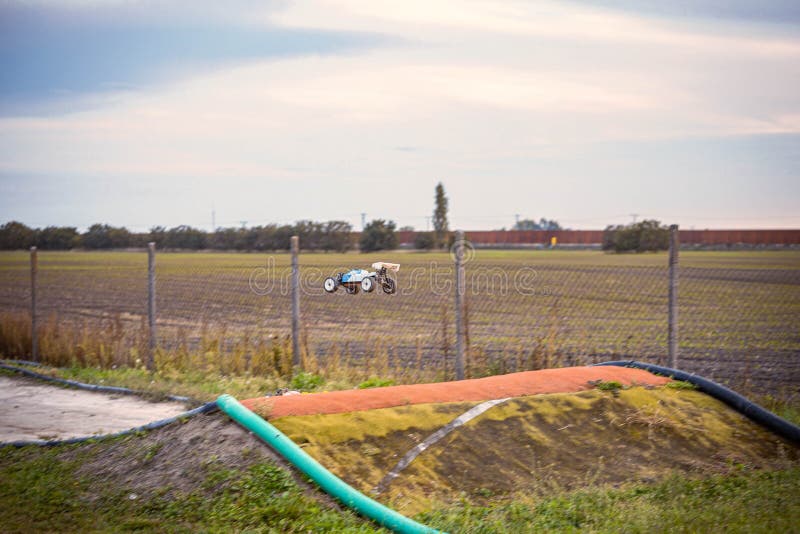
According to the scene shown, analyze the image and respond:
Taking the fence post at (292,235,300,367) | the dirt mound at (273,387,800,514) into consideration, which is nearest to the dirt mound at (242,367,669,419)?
the dirt mound at (273,387,800,514)

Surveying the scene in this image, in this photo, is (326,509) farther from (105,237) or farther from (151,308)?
(105,237)

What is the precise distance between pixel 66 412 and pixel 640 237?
36.5 feet

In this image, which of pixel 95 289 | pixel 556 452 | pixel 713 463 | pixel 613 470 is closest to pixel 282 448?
pixel 556 452

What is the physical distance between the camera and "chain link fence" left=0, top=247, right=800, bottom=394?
11.2m

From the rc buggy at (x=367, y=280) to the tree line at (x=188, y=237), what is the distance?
11.3 ft

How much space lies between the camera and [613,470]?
21.5 ft

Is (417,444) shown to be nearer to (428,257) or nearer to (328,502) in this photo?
(328,502)

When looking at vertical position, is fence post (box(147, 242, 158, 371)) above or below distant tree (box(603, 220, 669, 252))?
below

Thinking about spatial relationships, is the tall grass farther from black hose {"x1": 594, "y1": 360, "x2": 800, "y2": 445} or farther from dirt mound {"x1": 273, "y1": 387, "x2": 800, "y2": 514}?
dirt mound {"x1": 273, "y1": 387, "x2": 800, "y2": 514}

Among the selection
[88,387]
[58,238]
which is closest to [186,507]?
[88,387]

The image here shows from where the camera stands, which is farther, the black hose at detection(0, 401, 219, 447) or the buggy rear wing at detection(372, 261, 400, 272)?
the black hose at detection(0, 401, 219, 447)

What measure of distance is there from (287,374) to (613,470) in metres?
6.31

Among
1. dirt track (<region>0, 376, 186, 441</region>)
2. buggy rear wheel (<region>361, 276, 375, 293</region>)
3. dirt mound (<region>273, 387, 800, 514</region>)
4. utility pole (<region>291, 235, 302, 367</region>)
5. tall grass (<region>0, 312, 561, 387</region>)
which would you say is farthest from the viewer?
utility pole (<region>291, 235, 302, 367</region>)

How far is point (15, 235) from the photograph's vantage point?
2077 cm
